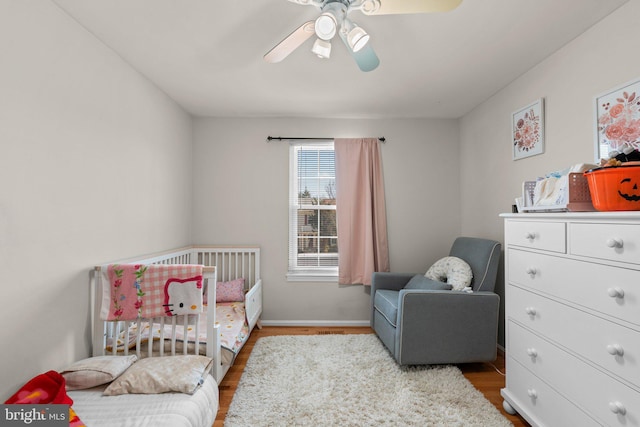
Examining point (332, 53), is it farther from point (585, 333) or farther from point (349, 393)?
point (349, 393)

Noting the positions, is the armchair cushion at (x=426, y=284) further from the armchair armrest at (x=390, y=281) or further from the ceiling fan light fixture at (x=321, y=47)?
the ceiling fan light fixture at (x=321, y=47)

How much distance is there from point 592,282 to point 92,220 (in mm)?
2740

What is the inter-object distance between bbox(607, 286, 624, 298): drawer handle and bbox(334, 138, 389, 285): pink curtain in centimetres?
228

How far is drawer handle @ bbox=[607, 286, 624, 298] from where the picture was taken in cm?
120

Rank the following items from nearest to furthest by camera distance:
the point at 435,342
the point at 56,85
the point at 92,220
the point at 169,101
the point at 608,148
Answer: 1. the point at 56,85
2. the point at 608,148
3. the point at 92,220
4. the point at 435,342
5. the point at 169,101

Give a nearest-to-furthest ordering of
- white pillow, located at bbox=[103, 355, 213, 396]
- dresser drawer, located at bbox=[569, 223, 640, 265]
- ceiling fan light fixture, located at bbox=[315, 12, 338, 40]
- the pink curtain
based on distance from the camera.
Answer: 1. dresser drawer, located at bbox=[569, 223, 640, 265]
2. ceiling fan light fixture, located at bbox=[315, 12, 338, 40]
3. white pillow, located at bbox=[103, 355, 213, 396]
4. the pink curtain

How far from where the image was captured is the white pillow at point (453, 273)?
8.56 feet

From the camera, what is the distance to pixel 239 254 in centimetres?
348

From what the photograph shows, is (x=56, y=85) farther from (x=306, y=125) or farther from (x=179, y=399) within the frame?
(x=306, y=125)

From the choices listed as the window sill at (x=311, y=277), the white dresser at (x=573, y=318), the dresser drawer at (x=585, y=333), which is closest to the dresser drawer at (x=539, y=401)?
the white dresser at (x=573, y=318)

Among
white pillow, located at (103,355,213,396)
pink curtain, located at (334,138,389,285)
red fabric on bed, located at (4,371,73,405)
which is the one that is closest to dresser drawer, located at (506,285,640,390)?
pink curtain, located at (334,138,389,285)

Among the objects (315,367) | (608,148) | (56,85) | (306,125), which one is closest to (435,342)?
(315,367)

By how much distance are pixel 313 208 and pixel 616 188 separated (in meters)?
2.68

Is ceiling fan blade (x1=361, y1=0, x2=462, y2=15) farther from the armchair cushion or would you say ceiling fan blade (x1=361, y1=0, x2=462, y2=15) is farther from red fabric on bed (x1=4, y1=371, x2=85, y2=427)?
red fabric on bed (x1=4, y1=371, x2=85, y2=427)
